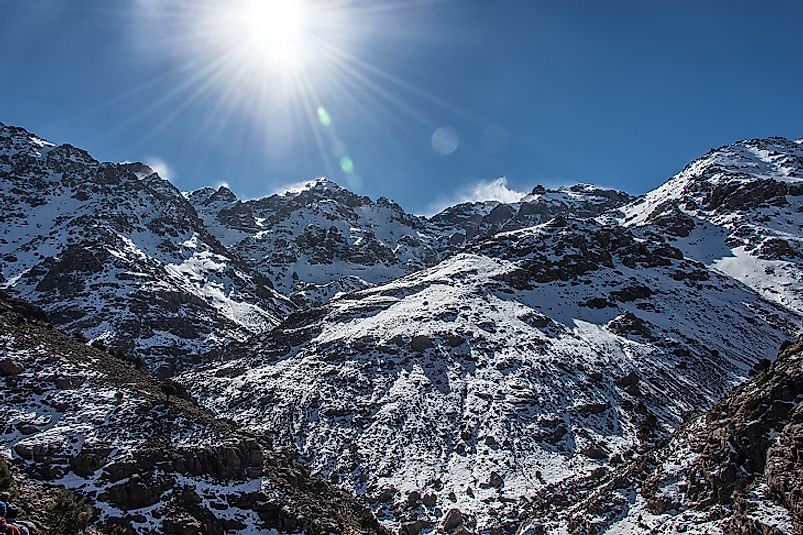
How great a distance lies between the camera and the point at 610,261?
101 meters

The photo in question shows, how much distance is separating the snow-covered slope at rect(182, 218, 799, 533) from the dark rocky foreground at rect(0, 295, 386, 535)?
12.6 m

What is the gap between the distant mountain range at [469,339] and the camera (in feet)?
141

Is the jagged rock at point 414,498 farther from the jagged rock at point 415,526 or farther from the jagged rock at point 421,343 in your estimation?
Answer: the jagged rock at point 421,343

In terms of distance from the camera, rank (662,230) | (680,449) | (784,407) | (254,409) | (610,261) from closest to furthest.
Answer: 1. (784,407)
2. (680,449)
3. (254,409)
4. (610,261)
5. (662,230)

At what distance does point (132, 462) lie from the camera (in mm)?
27578

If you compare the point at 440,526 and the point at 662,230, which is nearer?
the point at 440,526

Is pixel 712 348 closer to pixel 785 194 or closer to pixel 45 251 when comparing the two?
pixel 785 194

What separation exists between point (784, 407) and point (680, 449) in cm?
653

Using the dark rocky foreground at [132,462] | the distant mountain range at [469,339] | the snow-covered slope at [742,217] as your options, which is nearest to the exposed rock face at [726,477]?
the distant mountain range at [469,339]

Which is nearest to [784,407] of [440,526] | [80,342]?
[440,526]

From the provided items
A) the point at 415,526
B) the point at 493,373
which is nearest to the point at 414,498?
the point at 415,526

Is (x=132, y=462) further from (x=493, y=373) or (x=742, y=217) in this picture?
(x=742, y=217)

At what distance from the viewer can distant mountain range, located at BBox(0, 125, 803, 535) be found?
43.0 m

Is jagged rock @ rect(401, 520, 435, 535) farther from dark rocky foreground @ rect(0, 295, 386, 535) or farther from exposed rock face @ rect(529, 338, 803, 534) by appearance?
exposed rock face @ rect(529, 338, 803, 534)
